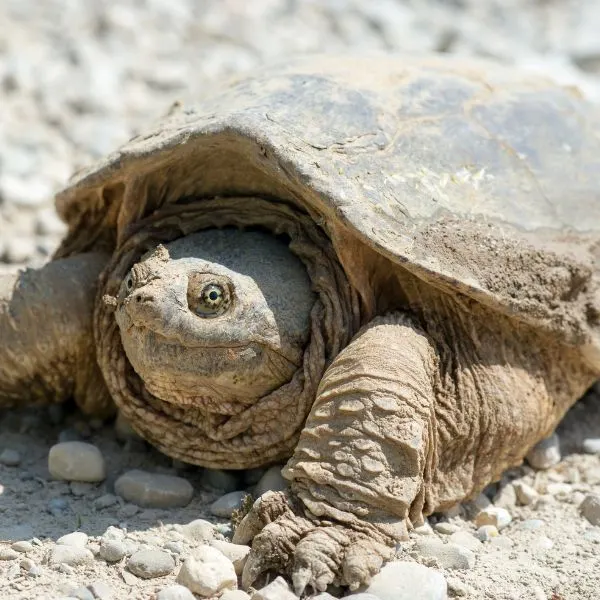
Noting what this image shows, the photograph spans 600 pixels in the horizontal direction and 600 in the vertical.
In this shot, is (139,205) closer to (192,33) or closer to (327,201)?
(327,201)

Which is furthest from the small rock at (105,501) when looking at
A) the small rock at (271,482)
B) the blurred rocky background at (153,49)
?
the blurred rocky background at (153,49)

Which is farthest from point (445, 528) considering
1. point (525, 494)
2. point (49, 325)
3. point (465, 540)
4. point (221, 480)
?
point (49, 325)

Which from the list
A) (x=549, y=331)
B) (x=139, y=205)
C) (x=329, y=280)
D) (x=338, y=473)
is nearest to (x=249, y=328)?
(x=329, y=280)

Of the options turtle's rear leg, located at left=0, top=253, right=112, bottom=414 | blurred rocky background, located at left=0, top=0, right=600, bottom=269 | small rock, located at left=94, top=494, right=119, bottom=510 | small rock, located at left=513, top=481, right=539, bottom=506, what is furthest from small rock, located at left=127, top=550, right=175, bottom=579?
blurred rocky background, located at left=0, top=0, right=600, bottom=269

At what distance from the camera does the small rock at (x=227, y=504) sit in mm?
3590

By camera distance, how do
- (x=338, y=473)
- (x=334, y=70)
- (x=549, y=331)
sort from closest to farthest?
(x=338, y=473), (x=549, y=331), (x=334, y=70)

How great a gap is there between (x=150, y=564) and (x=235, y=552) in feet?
0.90

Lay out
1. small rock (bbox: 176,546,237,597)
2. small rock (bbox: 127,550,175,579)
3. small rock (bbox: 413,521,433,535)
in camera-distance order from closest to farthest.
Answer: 1. small rock (bbox: 176,546,237,597)
2. small rock (bbox: 127,550,175,579)
3. small rock (bbox: 413,521,433,535)

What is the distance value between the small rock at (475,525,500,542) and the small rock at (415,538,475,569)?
0.19 meters

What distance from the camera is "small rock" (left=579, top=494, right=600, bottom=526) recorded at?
371cm

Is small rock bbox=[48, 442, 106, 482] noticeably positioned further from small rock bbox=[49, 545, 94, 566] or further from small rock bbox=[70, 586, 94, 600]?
small rock bbox=[70, 586, 94, 600]

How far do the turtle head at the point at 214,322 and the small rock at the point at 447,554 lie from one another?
2.49 feet

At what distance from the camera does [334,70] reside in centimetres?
423

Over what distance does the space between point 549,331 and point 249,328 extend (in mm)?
1164
